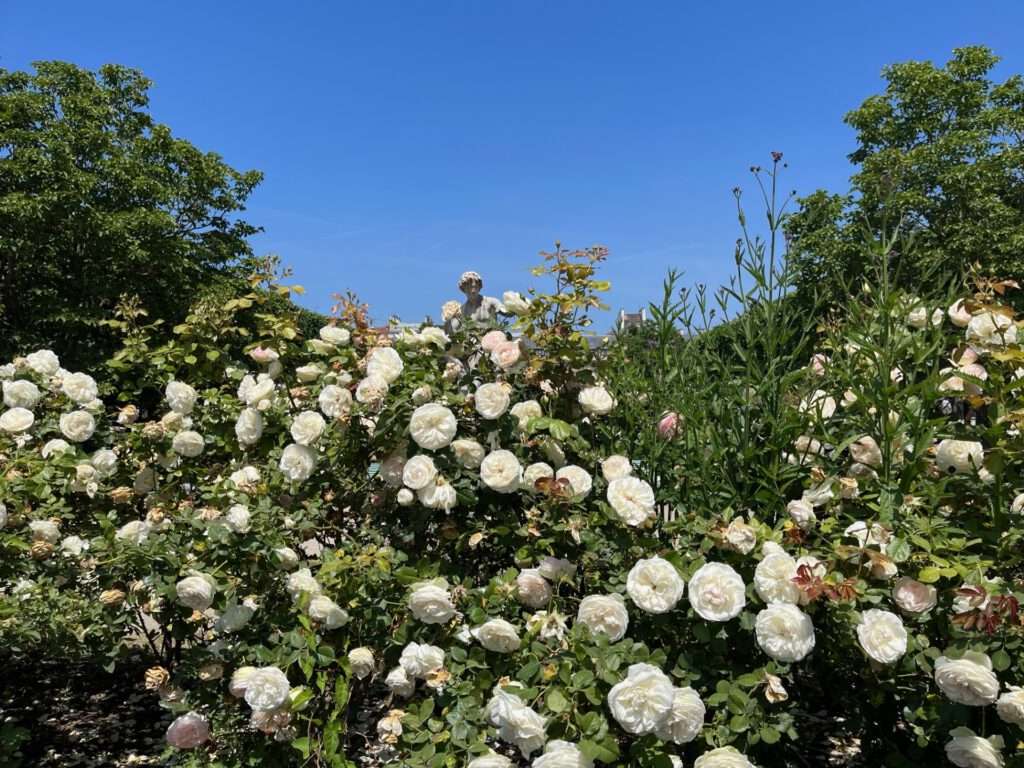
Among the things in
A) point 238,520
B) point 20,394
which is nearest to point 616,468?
point 238,520

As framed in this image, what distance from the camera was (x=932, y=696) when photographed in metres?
1.52

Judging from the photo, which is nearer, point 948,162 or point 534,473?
point 534,473

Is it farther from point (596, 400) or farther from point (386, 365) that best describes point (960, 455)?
point (386, 365)

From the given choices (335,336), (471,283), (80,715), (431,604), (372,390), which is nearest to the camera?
(431,604)

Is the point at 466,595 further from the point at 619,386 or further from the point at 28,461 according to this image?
the point at 28,461

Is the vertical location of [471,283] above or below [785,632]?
above

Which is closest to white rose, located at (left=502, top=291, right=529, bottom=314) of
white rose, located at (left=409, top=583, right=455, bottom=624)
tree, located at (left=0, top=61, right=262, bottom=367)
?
white rose, located at (left=409, top=583, right=455, bottom=624)

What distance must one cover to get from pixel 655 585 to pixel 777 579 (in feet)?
0.86

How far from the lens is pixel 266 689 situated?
5.39 ft

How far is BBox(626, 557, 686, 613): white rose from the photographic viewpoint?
1.50 metres

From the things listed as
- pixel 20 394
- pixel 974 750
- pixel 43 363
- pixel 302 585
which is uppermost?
pixel 43 363

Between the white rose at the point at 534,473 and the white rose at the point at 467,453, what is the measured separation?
0.14 m

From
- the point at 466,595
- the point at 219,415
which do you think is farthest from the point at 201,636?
the point at 466,595

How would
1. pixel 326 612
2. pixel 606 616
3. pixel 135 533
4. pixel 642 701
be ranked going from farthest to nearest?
pixel 135 533, pixel 326 612, pixel 606 616, pixel 642 701
